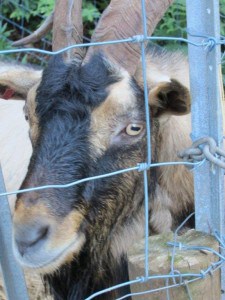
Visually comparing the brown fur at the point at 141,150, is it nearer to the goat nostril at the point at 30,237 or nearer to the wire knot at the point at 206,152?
the goat nostril at the point at 30,237

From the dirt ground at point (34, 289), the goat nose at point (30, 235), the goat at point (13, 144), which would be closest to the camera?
the goat nose at point (30, 235)

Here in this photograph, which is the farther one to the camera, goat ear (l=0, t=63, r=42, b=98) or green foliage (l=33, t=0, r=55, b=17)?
green foliage (l=33, t=0, r=55, b=17)

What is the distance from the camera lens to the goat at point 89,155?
237cm

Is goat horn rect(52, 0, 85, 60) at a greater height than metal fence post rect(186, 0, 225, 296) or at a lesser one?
greater

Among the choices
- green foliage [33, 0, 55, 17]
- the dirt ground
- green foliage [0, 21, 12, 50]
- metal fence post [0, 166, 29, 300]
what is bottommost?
the dirt ground

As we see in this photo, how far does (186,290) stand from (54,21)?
148cm

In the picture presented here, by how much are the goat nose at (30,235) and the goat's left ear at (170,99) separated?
0.75 metres

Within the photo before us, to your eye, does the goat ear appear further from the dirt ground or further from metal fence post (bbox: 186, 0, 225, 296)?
the dirt ground

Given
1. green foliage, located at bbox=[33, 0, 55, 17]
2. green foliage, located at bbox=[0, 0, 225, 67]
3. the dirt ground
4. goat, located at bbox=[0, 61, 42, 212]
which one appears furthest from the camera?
green foliage, located at bbox=[33, 0, 55, 17]

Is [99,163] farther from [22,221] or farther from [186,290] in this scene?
[186,290]

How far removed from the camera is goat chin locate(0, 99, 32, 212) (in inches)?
145

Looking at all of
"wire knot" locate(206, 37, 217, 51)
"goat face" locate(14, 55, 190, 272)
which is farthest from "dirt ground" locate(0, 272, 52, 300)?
"wire knot" locate(206, 37, 217, 51)

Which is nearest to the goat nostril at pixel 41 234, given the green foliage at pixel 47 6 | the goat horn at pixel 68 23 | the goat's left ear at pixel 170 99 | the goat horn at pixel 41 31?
the goat's left ear at pixel 170 99

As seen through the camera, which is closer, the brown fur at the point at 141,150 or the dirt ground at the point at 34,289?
the brown fur at the point at 141,150
